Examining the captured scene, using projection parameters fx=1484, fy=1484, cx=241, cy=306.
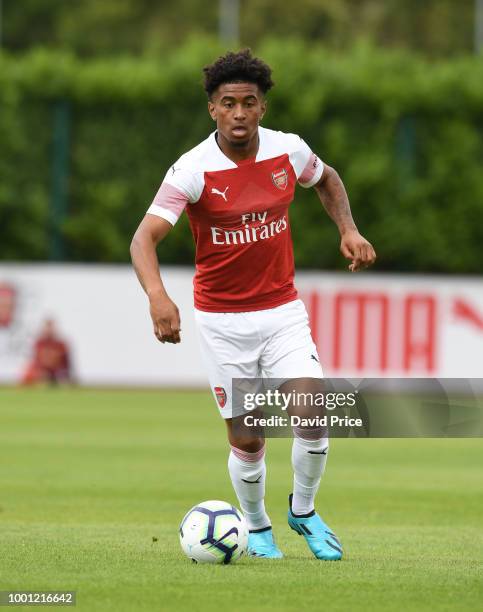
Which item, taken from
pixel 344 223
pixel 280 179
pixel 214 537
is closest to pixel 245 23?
pixel 344 223

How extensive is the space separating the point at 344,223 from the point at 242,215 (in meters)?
0.70

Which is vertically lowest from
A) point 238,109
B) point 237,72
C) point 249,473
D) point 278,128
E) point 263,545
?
point 278,128

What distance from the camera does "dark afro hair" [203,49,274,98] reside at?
823 cm

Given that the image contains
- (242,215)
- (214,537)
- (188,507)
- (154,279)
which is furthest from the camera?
(188,507)

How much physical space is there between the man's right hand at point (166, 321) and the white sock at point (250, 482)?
1.47m

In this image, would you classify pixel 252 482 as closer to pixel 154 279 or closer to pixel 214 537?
pixel 214 537

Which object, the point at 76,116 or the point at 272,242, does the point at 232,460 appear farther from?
the point at 76,116

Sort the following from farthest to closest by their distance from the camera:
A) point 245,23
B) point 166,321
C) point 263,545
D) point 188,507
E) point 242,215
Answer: point 245,23
point 188,507
point 263,545
point 242,215
point 166,321

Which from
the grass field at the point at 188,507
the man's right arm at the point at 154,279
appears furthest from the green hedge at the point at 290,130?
the man's right arm at the point at 154,279

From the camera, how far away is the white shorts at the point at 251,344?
850 centimetres

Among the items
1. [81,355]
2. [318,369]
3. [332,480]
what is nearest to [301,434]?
[318,369]

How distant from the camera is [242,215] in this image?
838cm

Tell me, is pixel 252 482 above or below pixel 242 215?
below

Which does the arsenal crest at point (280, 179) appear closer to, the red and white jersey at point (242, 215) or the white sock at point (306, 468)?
the red and white jersey at point (242, 215)
